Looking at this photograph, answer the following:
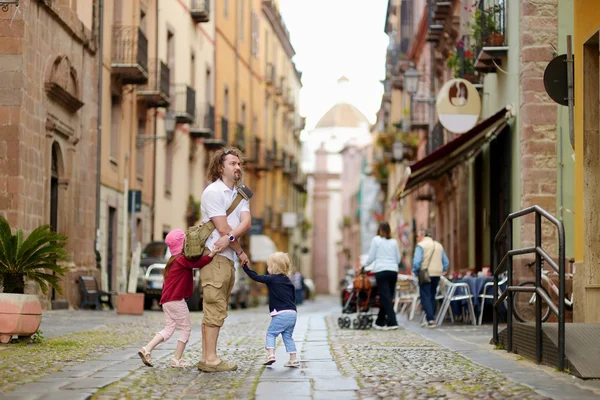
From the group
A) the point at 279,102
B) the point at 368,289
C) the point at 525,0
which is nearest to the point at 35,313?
the point at 368,289

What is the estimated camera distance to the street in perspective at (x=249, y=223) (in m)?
9.14

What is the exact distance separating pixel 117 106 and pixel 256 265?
27092mm

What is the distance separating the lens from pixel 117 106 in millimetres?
29516

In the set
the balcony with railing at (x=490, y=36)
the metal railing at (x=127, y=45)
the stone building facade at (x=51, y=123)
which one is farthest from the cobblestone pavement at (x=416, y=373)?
the metal railing at (x=127, y=45)

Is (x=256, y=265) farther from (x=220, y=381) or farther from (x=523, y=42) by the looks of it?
(x=220, y=381)

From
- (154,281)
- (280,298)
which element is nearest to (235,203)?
(280,298)

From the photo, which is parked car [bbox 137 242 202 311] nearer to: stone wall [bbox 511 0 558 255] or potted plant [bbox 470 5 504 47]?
potted plant [bbox 470 5 504 47]

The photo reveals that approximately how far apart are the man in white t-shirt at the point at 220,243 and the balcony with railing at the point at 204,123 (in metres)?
29.5

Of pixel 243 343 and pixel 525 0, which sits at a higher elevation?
pixel 525 0

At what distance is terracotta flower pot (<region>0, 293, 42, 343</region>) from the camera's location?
38.5 ft

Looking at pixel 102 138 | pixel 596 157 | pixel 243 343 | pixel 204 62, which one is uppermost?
pixel 204 62

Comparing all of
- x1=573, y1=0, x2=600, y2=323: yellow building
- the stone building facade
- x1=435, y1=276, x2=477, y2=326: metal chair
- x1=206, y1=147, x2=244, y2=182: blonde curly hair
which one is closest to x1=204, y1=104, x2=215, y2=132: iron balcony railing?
the stone building facade

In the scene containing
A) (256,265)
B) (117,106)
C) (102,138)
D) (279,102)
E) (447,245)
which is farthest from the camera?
(279,102)

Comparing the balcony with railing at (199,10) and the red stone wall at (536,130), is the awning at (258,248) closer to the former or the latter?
the balcony with railing at (199,10)
